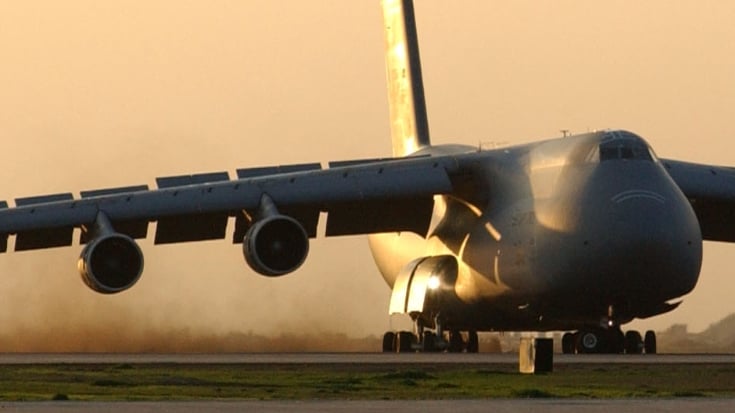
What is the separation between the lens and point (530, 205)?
138ft

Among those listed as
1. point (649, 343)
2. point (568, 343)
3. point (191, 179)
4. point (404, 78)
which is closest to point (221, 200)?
point (191, 179)

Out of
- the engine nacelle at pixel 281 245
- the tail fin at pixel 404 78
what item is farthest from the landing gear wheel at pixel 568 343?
the tail fin at pixel 404 78

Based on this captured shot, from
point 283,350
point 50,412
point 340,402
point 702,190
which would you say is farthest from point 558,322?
point 50,412

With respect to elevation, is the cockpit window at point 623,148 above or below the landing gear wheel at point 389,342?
above

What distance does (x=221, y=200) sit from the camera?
4278 centimetres

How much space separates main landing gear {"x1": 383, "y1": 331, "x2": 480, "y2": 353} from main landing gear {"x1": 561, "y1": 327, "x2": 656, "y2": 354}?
4.57 metres

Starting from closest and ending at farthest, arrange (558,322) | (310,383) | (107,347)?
(310,383), (558,322), (107,347)

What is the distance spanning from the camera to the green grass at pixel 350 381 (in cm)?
2164

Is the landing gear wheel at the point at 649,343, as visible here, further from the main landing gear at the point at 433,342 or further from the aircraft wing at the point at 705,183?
the main landing gear at the point at 433,342

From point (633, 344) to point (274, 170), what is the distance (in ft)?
29.6

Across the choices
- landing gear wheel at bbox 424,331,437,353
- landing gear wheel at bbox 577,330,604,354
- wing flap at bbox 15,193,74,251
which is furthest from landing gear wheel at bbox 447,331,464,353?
wing flap at bbox 15,193,74,251

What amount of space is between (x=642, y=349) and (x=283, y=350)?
1472 cm

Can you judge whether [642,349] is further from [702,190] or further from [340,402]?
[340,402]

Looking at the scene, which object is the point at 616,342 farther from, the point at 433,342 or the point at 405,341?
the point at 405,341
